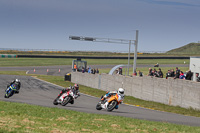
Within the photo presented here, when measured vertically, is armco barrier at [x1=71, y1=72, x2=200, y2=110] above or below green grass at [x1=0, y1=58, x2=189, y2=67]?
below

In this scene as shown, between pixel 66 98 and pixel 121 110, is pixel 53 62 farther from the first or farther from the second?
pixel 66 98

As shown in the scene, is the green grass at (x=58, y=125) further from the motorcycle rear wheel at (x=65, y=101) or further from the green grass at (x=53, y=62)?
the green grass at (x=53, y=62)

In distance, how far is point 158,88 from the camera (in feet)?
78.5

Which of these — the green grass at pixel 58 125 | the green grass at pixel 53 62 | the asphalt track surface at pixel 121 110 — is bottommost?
the asphalt track surface at pixel 121 110

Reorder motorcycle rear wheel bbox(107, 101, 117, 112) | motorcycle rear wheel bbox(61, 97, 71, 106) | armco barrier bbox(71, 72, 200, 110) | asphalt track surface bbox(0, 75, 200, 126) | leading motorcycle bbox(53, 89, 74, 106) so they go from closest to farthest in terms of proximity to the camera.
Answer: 1. asphalt track surface bbox(0, 75, 200, 126)
2. motorcycle rear wheel bbox(107, 101, 117, 112)
3. leading motorcycle bbox(53, 89, 74, 106)
4. motorcycle rear wheel bbox(61, 97, 71, 106)
5. armco barrier bbox(71, 72, 200, 110)

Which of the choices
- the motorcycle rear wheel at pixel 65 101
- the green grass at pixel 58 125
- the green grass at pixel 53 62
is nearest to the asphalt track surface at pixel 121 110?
the motorcycle rear wheel at pixel 65 101

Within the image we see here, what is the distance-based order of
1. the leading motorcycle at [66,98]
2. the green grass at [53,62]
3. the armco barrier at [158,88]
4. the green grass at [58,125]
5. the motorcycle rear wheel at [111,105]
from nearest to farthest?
the green grass at [58,125], the motorcycle rear wheel at [111,105], the leading motorcycle at [66,98], the armco barrier at [158,88], the green grass at [53,62]

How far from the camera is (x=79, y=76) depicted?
40688mm

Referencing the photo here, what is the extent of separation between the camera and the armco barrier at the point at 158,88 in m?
20.2

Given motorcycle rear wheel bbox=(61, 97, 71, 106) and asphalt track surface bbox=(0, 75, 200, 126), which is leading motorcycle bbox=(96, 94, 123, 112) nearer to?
asphalt track surface bbox=(0, 75, 200, 126)

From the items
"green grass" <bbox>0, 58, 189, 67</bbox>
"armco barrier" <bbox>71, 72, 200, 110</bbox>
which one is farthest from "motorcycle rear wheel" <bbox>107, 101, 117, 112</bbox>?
"green grass" <bbox>0, 58, 189, 67</bbox>

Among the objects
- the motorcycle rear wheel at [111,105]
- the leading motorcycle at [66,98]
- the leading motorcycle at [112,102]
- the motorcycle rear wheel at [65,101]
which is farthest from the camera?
the motorcycle rear wheel at [65,101]

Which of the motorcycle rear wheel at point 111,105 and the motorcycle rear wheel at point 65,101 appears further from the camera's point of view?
the motorcycle rear wheel at point 65,101

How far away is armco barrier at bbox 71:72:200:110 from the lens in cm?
2016
